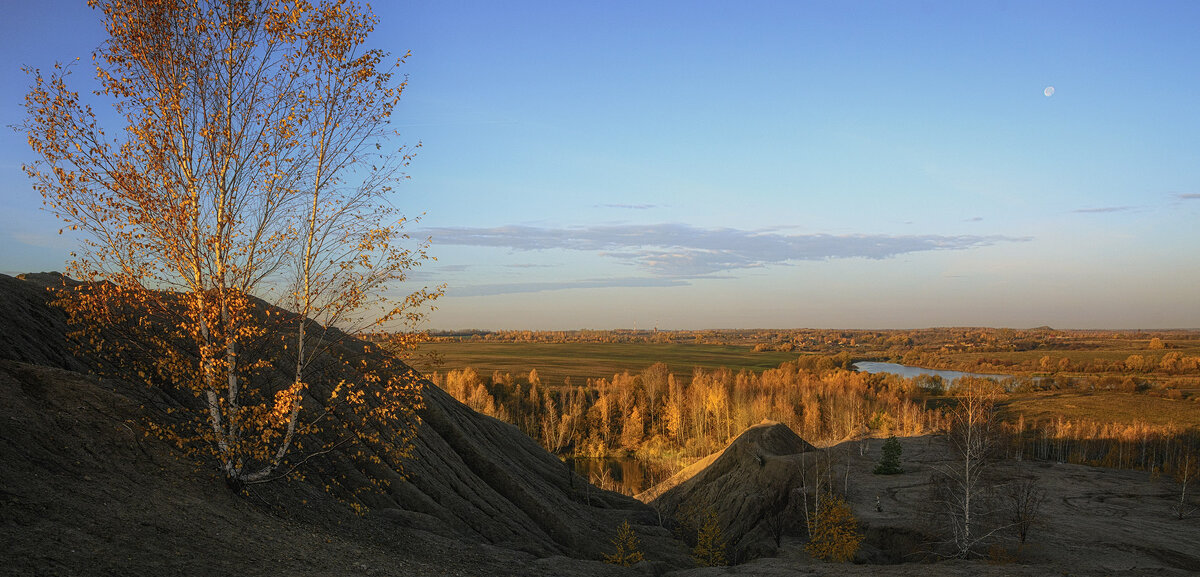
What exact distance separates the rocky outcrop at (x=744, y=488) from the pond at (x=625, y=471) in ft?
51.4

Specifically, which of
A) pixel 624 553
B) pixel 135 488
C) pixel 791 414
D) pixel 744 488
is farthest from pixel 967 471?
pixel 791 414

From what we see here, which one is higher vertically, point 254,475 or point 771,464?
point 254,475

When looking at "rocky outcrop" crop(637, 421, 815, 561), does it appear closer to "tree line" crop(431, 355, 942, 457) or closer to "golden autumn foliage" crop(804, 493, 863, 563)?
"golden autumn foliage" crop(804, 493, 863, 563)

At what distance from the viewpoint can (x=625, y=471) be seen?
98875 mm

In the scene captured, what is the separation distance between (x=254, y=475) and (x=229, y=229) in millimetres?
6022

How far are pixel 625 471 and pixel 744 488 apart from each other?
4624 centimetres

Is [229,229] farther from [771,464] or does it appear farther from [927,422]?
[927,422]

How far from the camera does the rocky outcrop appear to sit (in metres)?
48.2

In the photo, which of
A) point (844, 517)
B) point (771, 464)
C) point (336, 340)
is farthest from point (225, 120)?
point (771, 464)

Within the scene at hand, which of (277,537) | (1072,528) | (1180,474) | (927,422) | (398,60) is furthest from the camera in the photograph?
(927,422)

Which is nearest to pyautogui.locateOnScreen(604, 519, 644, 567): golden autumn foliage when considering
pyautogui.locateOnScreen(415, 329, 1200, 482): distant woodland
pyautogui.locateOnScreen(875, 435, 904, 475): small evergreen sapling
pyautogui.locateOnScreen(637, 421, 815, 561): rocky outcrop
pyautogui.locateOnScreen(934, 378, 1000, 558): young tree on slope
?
pyautogui.locateOnScreen(637, 421, 815, 561): rocky outcrop

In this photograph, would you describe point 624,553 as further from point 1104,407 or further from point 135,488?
point 1104,407

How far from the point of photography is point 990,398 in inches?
1384

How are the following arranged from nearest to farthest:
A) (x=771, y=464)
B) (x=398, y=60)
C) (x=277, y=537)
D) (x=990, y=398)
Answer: (x=277, y=537)
(x=398, y=60)
(x=990, y=398)
(x=771, y=464)
